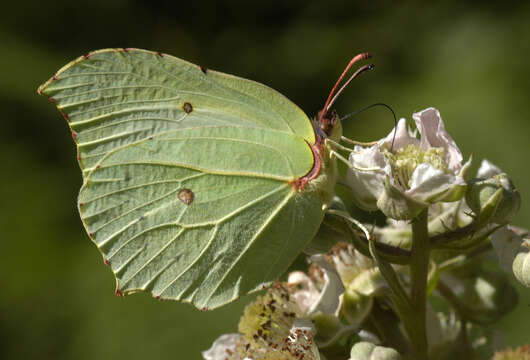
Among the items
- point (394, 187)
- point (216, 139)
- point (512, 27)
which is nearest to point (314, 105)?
point (512, 27)

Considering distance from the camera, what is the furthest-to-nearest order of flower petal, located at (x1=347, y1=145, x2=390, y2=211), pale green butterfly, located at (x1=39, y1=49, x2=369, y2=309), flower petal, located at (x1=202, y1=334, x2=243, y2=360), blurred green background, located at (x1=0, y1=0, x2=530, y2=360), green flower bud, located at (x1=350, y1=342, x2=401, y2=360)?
1. blurred green background, located at (x1=0, y1=0, x2=530, y2=360)
2. flower petal, located at (x1=202, y1=334, x2=243, y2=360)
3. pale green butterfly, located at (x1=39, y1=49, x2=369, y2=309)
4. flower petal, located at (x1=347, y1=145, x2=390, y2=211)
5. green flower bud, located at (x1=350, y1=342, x2=401, y2=360)

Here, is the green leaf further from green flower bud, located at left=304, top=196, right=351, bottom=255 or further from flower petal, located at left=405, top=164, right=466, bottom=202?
A: flower petal, located at left=405, top=164, right=466, bottom=202

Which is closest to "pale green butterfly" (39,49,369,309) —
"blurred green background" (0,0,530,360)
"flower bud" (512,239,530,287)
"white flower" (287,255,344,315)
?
"white flower" (287,255,344,315)

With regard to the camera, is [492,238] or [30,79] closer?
→ [492,238]

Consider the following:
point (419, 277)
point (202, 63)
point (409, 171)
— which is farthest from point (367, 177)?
point (202, 63)

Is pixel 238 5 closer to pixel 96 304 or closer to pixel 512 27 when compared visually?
pixel 512 27

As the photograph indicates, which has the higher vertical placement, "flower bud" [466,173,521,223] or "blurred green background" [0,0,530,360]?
"flower bud" [466,173,521,223]
